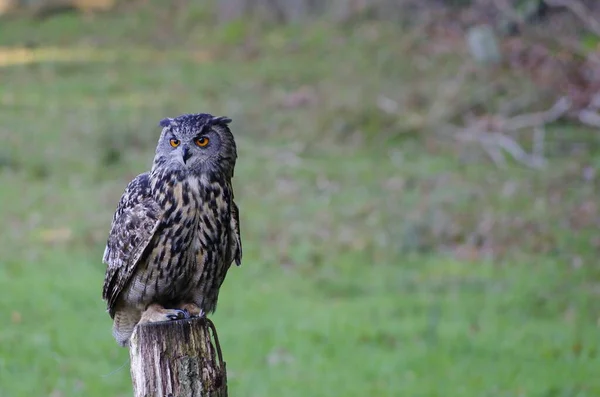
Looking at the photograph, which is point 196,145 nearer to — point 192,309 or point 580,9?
point 192,309

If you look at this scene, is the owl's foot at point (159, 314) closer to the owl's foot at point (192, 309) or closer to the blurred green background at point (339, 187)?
the owl's foot at point (192, 309)

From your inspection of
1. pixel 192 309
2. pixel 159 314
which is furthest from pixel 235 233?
pixel 159 314

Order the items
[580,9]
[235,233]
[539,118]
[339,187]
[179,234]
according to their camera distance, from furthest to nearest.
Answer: [539,118] < [580,9] < [339,187] < [235,233] < [179,234]

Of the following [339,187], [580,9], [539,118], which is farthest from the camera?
[539,118]

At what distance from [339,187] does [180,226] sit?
409 inches

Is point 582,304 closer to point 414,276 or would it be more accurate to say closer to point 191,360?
point 414,276

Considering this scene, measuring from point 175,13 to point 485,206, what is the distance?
1462 cm

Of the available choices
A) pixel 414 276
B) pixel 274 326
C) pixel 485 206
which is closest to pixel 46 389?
pixel 274 326

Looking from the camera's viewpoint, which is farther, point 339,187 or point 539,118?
point 539,118

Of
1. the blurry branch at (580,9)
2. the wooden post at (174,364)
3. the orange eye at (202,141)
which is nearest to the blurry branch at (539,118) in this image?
the blurry branch at (580,9)

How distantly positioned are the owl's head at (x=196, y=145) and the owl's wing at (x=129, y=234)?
0.20 metres

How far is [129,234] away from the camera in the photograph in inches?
207

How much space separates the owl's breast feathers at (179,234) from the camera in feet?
17.0

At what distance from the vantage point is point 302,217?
46.9 ft
